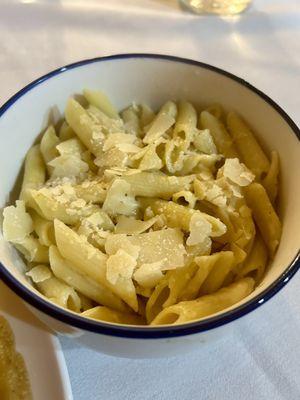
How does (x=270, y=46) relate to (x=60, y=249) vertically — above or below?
above

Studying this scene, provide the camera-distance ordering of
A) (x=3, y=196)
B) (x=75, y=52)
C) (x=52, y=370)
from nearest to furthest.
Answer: (x=52, y=370) < (x=3, y=196) < (x=75, y=52)

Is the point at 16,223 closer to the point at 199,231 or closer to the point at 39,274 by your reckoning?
the point at 39,274

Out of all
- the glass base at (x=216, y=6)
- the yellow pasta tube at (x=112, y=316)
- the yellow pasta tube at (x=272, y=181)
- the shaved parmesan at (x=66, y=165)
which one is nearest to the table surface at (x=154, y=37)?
the glass base at (x=216, y=6)

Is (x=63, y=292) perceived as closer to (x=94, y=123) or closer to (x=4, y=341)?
(x=4, y=341)

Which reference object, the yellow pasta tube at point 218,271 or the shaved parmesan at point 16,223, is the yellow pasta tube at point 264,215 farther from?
the shaved parmesan at point 16,223

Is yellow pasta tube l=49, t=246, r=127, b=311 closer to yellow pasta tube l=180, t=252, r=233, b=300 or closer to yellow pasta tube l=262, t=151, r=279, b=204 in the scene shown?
yellow pasta tube l=180, t=252, r=233, b=300

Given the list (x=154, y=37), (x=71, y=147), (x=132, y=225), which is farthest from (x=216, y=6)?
(x=132, y=225)

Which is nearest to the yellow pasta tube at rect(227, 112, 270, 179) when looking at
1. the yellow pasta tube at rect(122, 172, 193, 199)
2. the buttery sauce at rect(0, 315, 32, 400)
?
the yellow pasta tube at rect(122, 172, 193, 199)

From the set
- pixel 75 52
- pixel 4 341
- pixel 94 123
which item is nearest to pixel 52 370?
pixel 4 341
